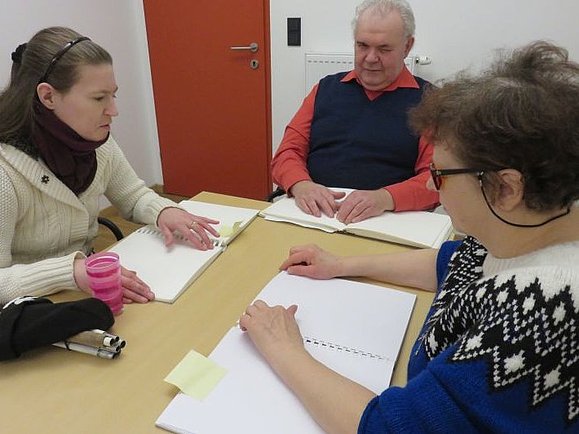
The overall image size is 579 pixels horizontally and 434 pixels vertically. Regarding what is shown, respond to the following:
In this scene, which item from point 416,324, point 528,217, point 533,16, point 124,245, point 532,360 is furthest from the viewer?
point 533,16

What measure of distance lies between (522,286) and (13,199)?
3.82ft

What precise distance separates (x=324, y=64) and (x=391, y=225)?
5.29 ft

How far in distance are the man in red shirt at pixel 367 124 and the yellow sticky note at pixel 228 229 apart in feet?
1.38

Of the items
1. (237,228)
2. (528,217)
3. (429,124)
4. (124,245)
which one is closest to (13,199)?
(124,245)

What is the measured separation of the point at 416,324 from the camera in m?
1.08

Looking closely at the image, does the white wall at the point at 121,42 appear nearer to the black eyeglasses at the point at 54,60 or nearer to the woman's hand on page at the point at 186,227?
the black eyeglasses at the point at 54,60

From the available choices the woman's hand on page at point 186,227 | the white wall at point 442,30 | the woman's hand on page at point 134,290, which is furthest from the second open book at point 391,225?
the white wall at point 442,30

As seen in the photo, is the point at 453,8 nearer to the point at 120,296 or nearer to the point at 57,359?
the point at 120,296

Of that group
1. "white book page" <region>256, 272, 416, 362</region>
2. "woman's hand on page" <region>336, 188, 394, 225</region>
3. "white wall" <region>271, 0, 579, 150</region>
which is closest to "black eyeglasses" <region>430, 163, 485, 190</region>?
"white book page" <region>256, 272, 416, 362</region>

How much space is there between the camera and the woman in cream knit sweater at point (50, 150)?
1142 millimetres

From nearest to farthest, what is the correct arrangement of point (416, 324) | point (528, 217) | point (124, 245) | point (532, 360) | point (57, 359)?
point (532, 360) → point (528, 217) → point (57, 359) → point (416, 324) → point (124, 245)

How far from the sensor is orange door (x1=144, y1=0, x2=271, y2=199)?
311 cm

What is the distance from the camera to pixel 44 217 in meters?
1.31

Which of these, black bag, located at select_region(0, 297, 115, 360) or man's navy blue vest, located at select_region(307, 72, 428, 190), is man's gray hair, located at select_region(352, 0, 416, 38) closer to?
man's navy blue vest, located at select_region(307, 72, 428, 190)
